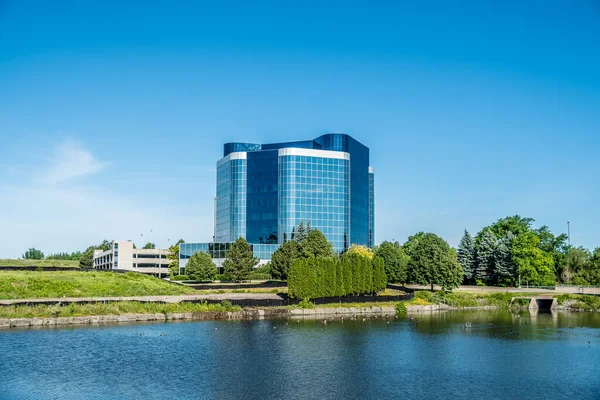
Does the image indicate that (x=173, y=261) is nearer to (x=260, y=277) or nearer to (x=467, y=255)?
(x=260, y=277)

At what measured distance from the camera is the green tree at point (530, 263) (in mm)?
121875

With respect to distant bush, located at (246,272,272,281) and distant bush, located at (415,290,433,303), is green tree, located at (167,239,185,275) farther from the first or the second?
distant bush, located at (415,290,433,303)

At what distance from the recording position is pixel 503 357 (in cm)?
5378

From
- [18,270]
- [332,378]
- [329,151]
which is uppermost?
[329,151]

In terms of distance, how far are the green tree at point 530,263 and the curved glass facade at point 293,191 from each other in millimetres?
47367

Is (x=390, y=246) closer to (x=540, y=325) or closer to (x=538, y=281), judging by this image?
(x=538, y=281)

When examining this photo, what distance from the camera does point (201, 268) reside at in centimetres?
11938

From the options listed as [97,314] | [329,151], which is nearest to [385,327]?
[97,314]

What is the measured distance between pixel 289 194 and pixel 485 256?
51.2 m

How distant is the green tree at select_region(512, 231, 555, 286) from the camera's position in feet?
400

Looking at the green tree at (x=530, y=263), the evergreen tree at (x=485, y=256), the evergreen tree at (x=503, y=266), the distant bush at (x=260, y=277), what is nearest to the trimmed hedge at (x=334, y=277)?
the distant bush at (x=260, y=277)

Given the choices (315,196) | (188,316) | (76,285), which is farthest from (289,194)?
(188,316)

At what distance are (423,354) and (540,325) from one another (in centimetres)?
3037

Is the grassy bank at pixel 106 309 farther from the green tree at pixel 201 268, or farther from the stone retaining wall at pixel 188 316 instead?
the green tree at pixel 201 268
